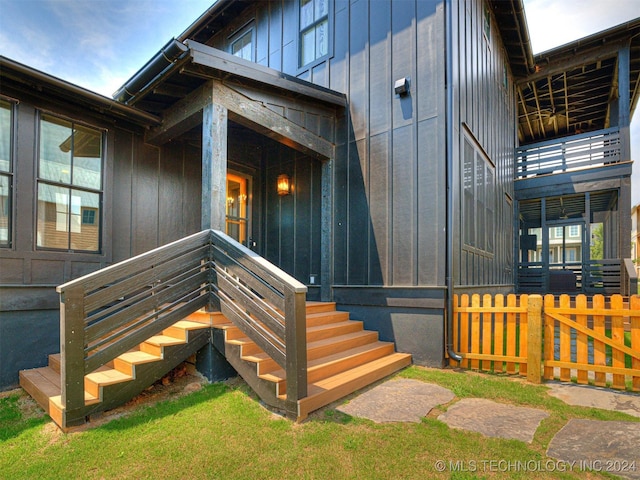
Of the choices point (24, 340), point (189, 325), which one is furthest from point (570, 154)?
point (24, 340)

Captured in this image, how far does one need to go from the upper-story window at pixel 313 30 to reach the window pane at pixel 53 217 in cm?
486

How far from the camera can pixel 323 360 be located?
401 cm

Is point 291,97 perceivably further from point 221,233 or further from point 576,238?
point 576,238

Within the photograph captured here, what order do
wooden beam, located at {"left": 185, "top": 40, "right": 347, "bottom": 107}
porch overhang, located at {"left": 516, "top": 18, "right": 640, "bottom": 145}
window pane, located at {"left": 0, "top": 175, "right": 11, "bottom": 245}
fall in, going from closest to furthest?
wooden beam, located at {"left": 185, "top": 40, "right": 347, "bottom": 107}
window pane, located at {"left": 0, "top": 175, "right": 11, "bottom": 245}
porch overhang, located at {"left": 516, "top": 18, "right": 640, "bottom": 145}

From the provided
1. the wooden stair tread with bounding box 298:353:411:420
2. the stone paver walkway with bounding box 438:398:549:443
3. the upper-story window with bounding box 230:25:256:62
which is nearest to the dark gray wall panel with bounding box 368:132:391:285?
the wooden stair tread with bounding box 298:353:411:420

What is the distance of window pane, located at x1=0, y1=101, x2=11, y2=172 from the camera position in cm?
425

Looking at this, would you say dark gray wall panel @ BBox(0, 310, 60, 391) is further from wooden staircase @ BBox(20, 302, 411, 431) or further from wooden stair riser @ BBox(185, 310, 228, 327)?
wooden stair riser @ BBox(185, 310, 228, 327)

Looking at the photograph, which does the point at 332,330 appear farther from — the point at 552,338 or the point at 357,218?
the point at 552,338

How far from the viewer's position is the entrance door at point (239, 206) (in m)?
6.92

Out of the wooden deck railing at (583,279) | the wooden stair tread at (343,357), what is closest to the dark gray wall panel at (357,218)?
the wooden stair tread at (343,357)

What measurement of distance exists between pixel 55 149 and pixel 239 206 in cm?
311

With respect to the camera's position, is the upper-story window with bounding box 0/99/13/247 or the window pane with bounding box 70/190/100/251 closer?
the upper-story window with bounding box 0/99/13/247

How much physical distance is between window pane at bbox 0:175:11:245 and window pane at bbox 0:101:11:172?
6.1 inches

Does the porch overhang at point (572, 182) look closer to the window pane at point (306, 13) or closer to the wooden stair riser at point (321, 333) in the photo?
the window pane at point (306, 13)
